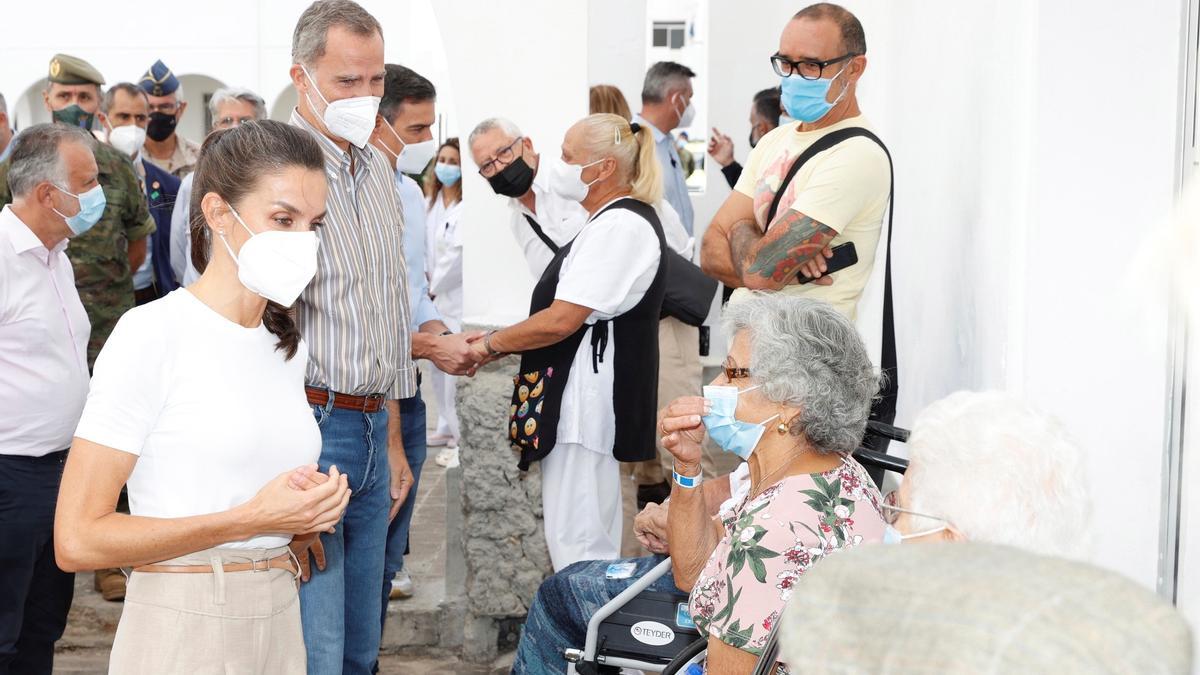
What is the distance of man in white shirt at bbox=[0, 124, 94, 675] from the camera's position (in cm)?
341

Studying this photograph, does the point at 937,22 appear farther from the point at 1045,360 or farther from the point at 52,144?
the point at 52,144

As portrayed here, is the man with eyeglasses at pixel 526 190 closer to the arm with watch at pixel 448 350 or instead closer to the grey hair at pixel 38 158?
the arm with watch at pixel 448 350

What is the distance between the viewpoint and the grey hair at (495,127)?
4.42 metres

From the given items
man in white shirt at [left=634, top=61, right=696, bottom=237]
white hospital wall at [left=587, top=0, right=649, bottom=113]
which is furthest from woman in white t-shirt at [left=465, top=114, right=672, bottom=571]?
white hospital wall at [left=587, top=0, right=649, bottom=113]

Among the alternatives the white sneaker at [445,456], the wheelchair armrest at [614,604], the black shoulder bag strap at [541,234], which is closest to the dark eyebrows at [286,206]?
the wheelchair armrest at [614,604]

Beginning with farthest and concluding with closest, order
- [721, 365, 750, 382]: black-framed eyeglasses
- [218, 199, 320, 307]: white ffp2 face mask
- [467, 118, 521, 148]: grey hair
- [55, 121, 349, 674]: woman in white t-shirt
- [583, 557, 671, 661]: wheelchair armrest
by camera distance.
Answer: [467, 118, 521, 148]: grey hair, [583, 557, 671, 661]: wheelchair armrest, [721, 365, 750, 382]: black-framed eyeglasses, [218, 199, 320, 307]: white ffp2 face mask, [55, 121, 349, 674]: woman in white t-shirt

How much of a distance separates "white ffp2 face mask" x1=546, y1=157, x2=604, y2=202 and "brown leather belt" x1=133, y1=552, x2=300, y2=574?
6.39ft

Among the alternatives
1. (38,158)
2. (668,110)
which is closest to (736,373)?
(38,158)

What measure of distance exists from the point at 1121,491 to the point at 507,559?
2.52m

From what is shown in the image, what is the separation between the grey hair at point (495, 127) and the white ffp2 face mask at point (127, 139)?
2.46 meters

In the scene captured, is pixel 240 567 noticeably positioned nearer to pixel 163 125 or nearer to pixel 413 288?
pixel 413 288

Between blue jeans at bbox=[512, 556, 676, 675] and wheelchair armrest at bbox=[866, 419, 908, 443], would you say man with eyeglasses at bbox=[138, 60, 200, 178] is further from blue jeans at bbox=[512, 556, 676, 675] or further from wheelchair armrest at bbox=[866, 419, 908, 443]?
wheelchair armrest at bbox=[866, 419, 908, 443]

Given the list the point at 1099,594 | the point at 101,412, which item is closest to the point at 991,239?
the point at 101,412

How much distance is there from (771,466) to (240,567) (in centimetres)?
113
